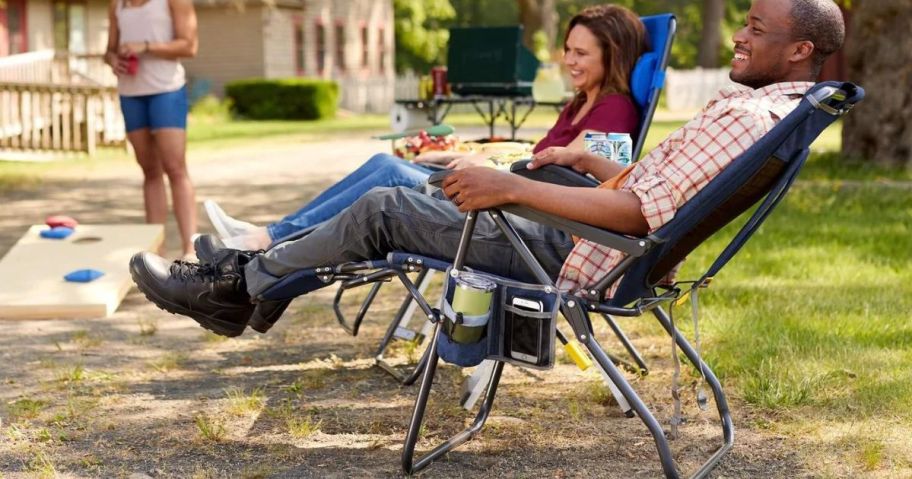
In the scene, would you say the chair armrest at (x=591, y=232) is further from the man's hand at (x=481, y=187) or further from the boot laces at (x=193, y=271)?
the boot laces at (x=193, y=271)

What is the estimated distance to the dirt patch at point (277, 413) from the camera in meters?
3.26

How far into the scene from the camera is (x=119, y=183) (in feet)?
36.8

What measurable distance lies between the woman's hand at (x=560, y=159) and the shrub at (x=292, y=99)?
Result: 21753mm

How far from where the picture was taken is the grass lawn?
11.3ft

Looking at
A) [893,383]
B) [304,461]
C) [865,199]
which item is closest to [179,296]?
[304,461]

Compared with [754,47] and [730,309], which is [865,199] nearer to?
[730,309]

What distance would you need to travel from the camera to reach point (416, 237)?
3311 millimetres

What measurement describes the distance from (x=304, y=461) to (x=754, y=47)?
1.64 m

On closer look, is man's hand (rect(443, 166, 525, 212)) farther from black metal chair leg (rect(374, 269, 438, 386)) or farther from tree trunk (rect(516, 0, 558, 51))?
tree trunk (rect(516, 0, 558, 51))

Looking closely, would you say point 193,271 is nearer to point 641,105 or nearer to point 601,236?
point 601,236

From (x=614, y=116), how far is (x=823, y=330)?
1.15 m

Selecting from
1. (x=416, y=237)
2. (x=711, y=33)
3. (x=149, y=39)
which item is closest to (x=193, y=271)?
(x=416, y=237)

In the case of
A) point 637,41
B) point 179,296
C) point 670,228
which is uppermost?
point 637,41

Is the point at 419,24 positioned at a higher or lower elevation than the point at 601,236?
higher
